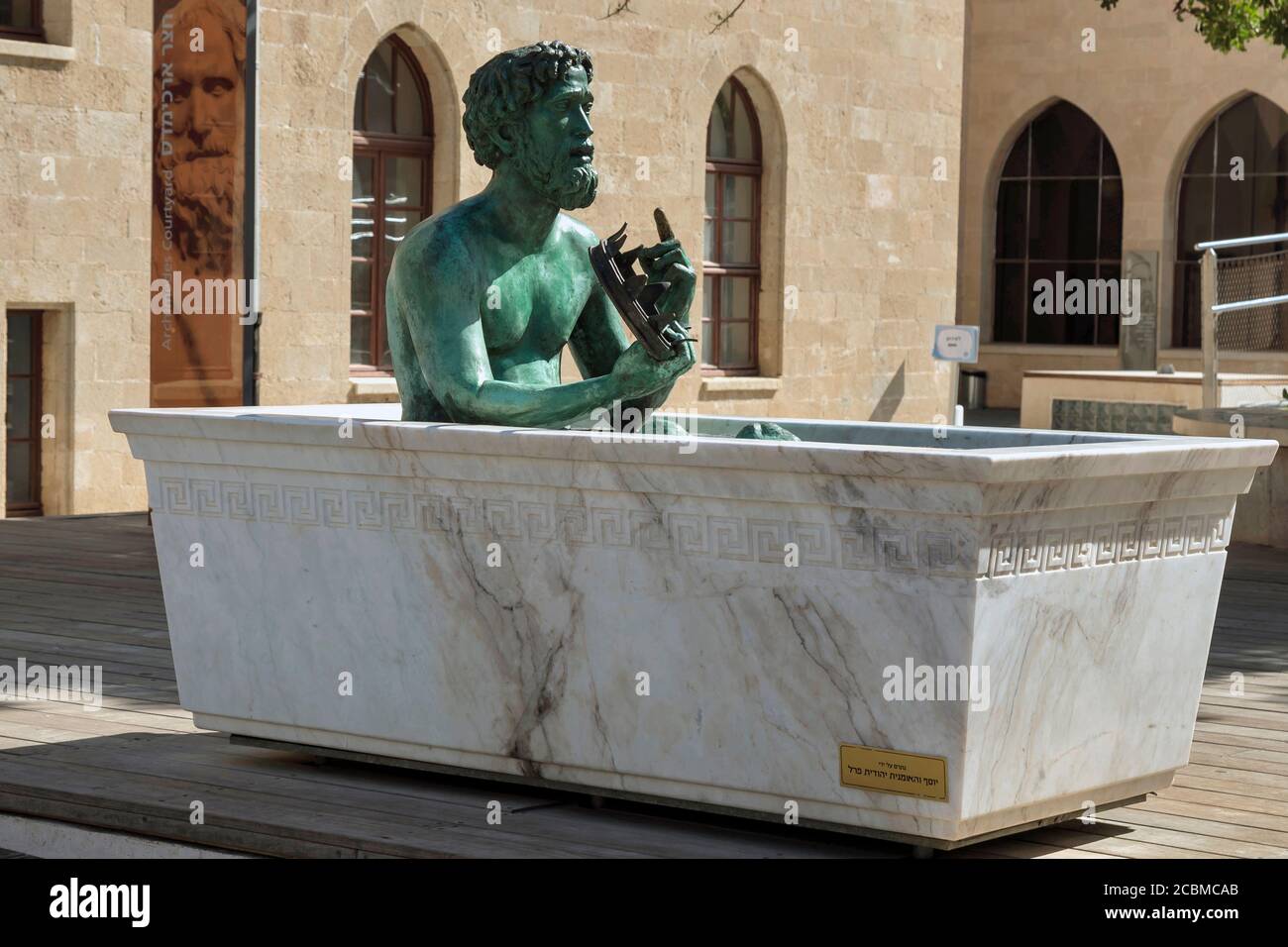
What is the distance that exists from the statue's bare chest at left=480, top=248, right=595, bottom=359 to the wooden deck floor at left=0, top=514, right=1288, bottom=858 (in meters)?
1.20

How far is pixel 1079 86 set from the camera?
3042cm

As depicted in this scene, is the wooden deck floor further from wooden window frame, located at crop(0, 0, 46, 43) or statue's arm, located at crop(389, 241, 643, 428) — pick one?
wooden window frame, located at crop(0, 0, 46, 43)

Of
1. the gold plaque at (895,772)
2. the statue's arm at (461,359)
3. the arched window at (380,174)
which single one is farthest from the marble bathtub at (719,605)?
A: the arched window at (380,174)

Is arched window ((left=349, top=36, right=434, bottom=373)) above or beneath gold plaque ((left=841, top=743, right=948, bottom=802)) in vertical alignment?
above

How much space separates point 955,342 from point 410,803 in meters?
14.7

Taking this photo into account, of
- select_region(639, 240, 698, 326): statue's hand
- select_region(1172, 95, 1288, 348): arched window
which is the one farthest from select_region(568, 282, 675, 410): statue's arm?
select_region(1172, 95, 1288, 348): arched window

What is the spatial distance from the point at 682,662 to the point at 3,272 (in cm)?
996

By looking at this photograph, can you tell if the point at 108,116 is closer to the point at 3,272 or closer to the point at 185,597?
the point at 3,272

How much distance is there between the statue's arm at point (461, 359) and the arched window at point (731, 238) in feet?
48.8

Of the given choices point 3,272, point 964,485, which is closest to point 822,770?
point 964,485

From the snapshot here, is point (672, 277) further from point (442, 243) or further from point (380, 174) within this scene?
point (380, 174)

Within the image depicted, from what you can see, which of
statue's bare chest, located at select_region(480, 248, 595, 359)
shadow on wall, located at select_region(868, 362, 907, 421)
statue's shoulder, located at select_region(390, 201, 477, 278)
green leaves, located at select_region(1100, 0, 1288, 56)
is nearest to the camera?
statue's shoulder, located at select_region(390, 201, 477, 278)

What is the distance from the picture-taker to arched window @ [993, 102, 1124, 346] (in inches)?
1207

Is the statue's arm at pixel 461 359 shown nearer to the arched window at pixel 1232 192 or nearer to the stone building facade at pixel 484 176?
the stone building facade at pixel 484 176
